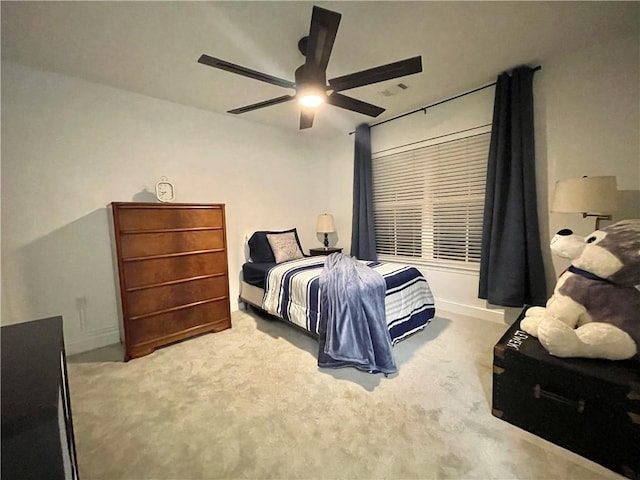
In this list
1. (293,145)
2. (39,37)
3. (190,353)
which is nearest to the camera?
(39,37)

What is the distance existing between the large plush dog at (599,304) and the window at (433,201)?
1406 millimetres

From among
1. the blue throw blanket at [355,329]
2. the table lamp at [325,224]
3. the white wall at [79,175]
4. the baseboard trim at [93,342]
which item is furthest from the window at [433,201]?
the baseboard trim at [93,342]

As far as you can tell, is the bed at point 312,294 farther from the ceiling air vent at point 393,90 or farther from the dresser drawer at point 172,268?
the ceiling air vent at point 393,90

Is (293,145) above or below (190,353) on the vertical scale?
above

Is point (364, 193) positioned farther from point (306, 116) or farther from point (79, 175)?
point (79, 175)

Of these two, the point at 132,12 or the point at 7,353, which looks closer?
the point at 7,353

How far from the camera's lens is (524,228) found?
8.24ft

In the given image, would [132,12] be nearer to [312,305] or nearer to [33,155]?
[33,155]

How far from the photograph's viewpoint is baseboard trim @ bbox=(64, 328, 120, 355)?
240cm

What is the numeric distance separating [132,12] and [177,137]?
136cm

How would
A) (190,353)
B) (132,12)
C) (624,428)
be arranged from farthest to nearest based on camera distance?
(190,353), (132,12), (624,428)

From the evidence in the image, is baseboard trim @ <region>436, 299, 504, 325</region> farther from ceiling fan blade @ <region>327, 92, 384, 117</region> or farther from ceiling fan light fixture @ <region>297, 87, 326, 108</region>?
ceiling fan light fixture @ <region>297, 87, 326, 108</region>

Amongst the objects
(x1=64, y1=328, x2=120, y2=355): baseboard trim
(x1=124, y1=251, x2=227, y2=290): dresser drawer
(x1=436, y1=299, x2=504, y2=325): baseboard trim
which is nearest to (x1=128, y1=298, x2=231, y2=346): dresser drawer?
(x1=124, y1=251, x2=227, y2=290): dresser drawer

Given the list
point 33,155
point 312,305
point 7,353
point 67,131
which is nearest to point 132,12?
point 67,131
